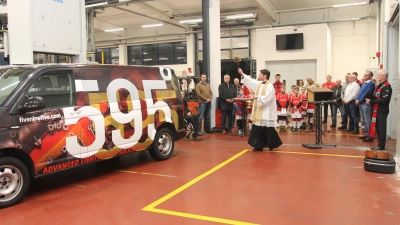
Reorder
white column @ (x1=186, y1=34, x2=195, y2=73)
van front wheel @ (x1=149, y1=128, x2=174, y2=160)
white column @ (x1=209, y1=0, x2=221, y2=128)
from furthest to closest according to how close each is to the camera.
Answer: white column @ (x1=186, y1=34, x2=195, y2=73) < white column @ (x1=209, y1=0, x2=221, y2=128) < van front wheel @ (x1=149, y1=128, x2=174, y2=160)

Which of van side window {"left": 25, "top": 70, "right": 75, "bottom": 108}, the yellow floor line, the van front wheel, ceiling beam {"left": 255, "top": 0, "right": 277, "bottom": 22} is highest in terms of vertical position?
ceiling beam {"left": 255, "top": 0, "right": 277, "bottom": 22}

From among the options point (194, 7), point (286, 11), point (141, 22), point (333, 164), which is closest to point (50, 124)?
point (333, 164)

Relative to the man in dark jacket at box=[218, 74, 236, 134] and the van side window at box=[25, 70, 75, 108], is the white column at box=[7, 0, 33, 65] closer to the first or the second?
the van side window at box=[25, 70, 75, 108]

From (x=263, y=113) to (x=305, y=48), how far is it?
9663mm

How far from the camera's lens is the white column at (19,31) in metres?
6.23

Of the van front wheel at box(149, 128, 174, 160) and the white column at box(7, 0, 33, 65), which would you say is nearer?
the white column at box(7, 0, 33, 65)

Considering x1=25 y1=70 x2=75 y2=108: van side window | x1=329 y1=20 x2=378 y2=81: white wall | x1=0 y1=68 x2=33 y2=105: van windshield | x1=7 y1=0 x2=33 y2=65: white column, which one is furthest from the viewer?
x1=329 y1=20 x2=378 y2=81: white wall

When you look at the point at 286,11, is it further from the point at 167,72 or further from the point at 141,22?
the point at 167,72

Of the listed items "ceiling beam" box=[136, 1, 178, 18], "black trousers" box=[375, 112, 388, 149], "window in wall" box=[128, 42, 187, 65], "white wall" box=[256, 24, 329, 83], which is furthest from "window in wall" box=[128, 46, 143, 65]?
"black trousers" box=[375, 112, 388, 149]

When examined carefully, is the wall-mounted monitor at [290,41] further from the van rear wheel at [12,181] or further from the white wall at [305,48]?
the van rear wheel at [12,181]

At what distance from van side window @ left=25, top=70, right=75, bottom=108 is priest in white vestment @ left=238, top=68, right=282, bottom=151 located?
12.4ft

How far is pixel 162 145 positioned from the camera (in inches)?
279

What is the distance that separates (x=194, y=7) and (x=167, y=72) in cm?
1237

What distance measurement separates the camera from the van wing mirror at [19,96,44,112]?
451 centimetres
